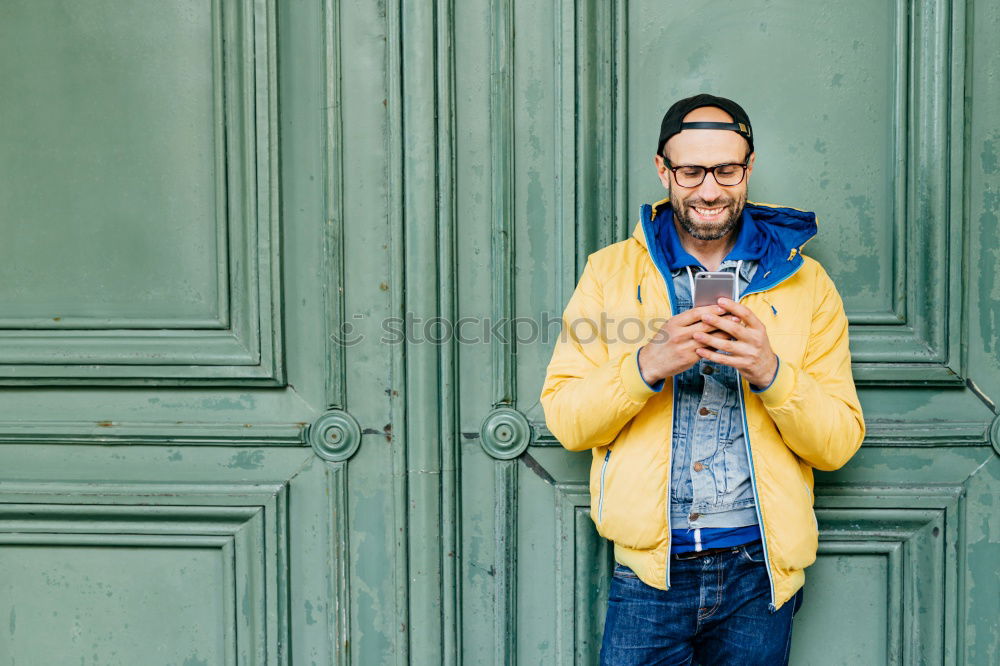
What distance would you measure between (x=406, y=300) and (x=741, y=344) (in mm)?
893

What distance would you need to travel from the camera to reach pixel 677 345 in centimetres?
163

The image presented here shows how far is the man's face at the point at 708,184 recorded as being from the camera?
174 cm

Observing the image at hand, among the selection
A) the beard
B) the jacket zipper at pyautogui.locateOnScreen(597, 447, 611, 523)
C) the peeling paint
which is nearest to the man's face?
the beard

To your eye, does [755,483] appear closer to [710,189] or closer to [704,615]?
[704,615]

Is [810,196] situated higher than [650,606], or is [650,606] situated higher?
[810,196]

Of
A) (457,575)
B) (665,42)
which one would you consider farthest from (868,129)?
(457,575)

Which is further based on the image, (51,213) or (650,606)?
(51,213)

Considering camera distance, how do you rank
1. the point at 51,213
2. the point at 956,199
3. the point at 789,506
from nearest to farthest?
the point at 789,506, the point at 956,199, the point at 51,213

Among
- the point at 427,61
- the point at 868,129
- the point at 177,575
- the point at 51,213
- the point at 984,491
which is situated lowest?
A: the point at 177,575

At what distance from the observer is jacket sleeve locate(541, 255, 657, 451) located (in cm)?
170

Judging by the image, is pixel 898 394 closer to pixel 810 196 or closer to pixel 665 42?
pixel 810 196

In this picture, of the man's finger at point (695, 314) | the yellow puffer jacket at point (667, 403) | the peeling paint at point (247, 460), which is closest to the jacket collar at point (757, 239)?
the yellow puffer jacket at point (667, 403)

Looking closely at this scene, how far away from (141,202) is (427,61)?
2.69 feet

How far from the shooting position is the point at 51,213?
2236 mm
